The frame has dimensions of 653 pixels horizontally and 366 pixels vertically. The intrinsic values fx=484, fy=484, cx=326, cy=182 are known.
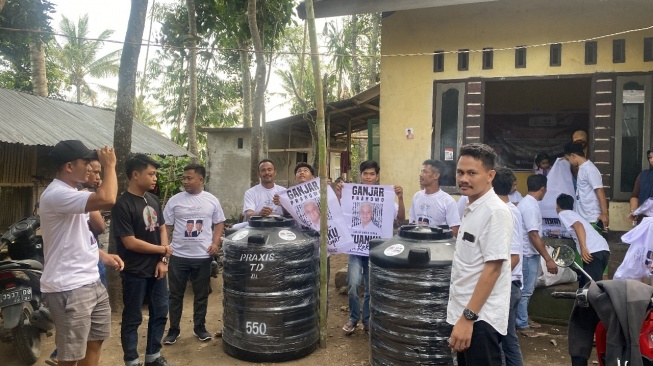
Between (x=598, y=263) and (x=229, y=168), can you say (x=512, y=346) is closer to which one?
(x=598, y=263)

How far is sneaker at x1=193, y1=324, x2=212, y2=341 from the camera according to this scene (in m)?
5.02

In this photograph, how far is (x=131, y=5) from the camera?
6.02m

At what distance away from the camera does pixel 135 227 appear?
3865 mm

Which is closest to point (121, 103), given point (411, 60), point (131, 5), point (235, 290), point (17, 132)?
point (131, 5)

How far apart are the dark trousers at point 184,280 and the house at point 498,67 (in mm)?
3874

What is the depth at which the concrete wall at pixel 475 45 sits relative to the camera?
6.82 m

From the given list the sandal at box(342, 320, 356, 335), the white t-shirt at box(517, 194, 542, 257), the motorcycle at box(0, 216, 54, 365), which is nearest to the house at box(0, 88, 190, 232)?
the motorcycle at box(0, 216, 54, 365)

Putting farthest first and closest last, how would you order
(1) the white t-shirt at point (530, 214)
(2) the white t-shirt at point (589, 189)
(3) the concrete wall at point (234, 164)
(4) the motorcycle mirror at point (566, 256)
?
(3) the concrete wall at point (234, 164) < (2) the white t-shirt at point (589, 189) < (1) the white t-shirt at point (530, 214) < (4) the motorcycle mirror at point (566, 256)

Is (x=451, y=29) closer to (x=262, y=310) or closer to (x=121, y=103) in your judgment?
(x=121, y=103)

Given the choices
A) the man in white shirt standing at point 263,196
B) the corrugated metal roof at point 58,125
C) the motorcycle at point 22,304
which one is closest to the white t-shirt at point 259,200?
the man in white shirt standing at point 263,196

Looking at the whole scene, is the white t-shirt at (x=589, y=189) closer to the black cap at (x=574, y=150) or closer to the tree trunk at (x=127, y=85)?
the black cap at (x=574, y=150)

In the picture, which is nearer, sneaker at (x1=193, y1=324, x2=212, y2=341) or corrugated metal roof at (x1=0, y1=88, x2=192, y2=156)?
sneaker at (x1=193, y1=324, x2=212, y2=341)

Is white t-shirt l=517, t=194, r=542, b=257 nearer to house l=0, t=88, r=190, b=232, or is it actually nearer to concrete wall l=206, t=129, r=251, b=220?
house l=0, t=88, r=190, b=232

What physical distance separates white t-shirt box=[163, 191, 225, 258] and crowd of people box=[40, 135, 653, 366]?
10 mm
